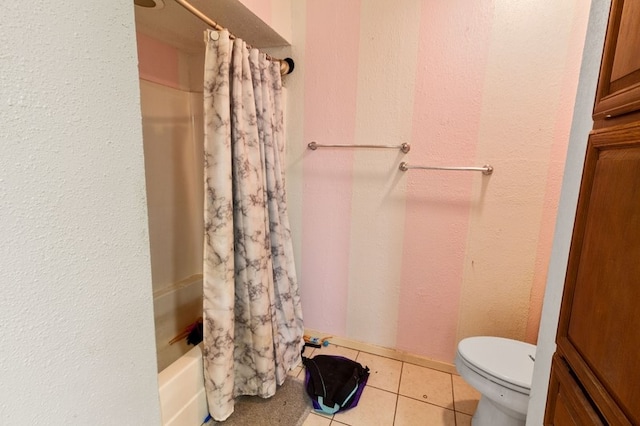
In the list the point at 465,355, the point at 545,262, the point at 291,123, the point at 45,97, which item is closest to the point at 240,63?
the point at 291,123

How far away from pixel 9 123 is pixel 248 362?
1446 mm

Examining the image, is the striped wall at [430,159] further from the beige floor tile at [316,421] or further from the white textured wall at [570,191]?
the white textured wall at [570,191]

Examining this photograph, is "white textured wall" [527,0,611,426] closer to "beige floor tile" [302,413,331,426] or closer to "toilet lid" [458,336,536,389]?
"toilet lid" [458,336,536,389]

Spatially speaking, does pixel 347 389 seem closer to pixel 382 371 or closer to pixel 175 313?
pixel 382 371

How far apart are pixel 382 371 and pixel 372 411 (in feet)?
1.02

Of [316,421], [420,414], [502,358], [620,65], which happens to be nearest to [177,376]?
[316,421]

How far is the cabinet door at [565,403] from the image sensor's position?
1.93 feet

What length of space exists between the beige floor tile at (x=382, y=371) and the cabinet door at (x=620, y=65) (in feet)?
5.24

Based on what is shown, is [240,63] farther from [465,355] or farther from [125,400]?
[465,355]

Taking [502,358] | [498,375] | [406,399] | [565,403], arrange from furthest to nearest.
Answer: [406,399]
[502,358]
[498,375]
[565,403]

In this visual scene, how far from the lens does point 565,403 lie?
2.22 ft

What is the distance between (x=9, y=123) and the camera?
426 millimetres

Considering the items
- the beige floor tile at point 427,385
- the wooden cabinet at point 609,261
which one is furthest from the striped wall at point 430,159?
the wooden cabinet at point 609,261

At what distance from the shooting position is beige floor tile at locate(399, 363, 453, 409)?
1.63 m
